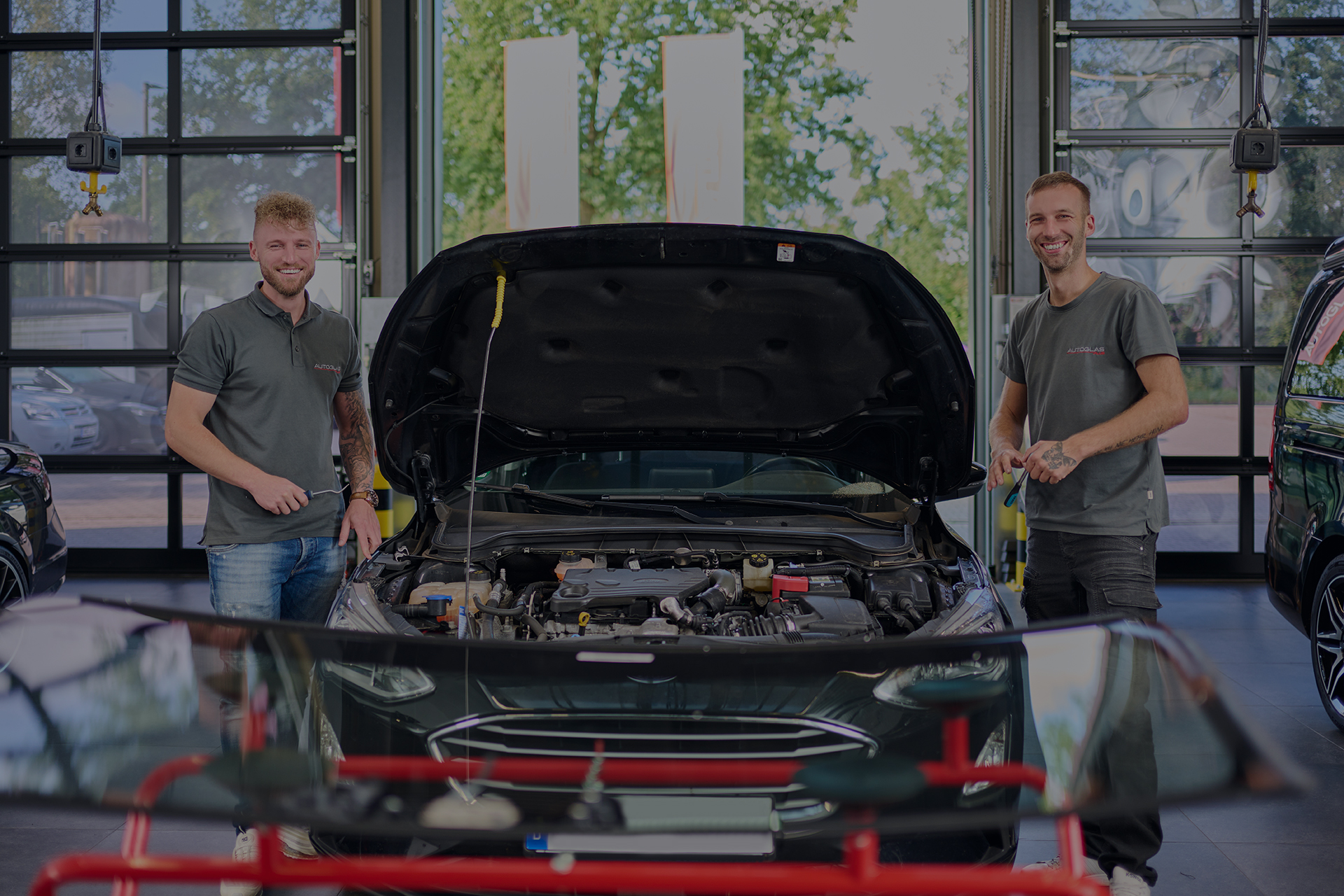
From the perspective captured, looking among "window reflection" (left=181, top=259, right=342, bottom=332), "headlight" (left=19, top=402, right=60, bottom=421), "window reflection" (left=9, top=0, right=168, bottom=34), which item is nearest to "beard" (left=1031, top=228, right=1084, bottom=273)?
"window reflection" (left=181, top=259, right=342, bottom=332)

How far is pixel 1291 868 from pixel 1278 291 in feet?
18.6

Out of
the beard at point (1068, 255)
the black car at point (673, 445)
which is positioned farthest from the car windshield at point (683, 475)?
the beard at point (1068, 255)

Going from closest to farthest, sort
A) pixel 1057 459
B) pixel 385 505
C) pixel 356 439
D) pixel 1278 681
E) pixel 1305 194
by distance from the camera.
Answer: pixel 1057 459
pixel 356 439
pixel 1278 681
pixel 385 505
pixel 1305 194

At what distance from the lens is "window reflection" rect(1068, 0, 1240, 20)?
7.21 meters

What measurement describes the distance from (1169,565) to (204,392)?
668 cm

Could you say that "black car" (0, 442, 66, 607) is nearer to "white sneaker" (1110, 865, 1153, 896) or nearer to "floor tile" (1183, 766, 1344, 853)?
"white sneaker" (1110, 865, 1153, 896)

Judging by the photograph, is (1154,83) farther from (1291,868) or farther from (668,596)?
(668,596)

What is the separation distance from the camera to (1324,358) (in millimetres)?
4012

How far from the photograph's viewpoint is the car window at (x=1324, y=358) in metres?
3.90

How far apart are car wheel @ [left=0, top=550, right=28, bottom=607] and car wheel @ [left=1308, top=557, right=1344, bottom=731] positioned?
543 cm

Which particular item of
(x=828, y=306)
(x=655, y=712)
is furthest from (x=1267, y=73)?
(x=655, y=712)

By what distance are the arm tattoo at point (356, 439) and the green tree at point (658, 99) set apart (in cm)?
580

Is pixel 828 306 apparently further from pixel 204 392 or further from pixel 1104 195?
pixel 1104 195

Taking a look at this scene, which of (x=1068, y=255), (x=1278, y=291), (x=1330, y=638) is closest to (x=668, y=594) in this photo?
(x=1068, y=255)
